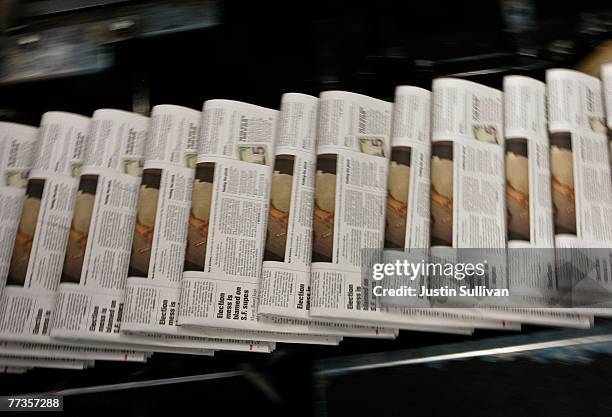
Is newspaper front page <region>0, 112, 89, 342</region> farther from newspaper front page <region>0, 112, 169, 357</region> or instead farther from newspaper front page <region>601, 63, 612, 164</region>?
newspaper front page <region>601, 63, 612, 164</region>

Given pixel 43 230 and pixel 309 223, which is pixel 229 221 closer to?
pixel 309 223

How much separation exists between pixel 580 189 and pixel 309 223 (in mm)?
352

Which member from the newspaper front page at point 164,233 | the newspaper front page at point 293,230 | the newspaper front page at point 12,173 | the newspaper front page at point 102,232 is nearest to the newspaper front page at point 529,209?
the newspaper front page at point 293,230

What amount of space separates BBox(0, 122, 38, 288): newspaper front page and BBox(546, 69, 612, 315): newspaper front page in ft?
2.40

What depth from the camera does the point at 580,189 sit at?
69 cm

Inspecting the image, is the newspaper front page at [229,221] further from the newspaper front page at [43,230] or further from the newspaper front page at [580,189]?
the newspaper front page at [580,189]

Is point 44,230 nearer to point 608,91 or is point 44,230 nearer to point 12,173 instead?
point 12,173

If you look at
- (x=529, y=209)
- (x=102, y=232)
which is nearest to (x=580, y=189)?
(x=529, y=209)

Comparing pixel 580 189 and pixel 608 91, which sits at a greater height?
pixel 608 91

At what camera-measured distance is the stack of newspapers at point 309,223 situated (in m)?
0.67

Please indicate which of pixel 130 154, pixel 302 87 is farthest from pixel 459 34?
pixel 130 154

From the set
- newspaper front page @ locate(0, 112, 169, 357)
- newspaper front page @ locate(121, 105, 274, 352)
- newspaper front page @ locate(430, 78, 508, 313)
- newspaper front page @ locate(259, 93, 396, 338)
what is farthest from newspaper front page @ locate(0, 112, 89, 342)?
newspaper front page @ locate(430, 78, 508, 313)

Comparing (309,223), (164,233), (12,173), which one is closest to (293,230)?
(309,223)

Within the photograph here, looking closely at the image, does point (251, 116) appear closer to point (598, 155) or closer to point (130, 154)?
point (130, 154)
